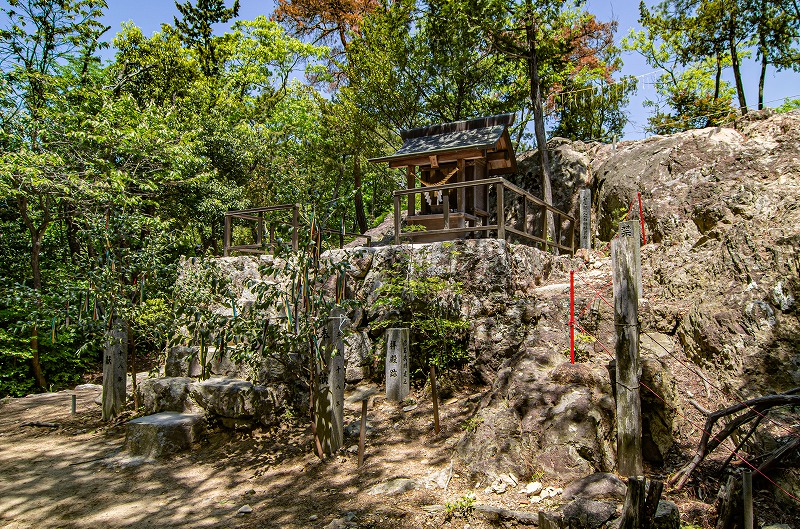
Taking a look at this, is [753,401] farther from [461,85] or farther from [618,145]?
[461,85]

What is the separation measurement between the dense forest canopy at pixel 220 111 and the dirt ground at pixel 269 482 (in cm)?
237

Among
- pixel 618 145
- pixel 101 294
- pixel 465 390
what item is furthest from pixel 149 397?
pixel 618 145

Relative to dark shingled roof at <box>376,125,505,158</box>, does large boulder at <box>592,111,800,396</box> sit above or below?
below

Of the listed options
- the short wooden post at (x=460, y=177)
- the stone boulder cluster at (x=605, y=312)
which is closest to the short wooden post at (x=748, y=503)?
the stone boulder cluster at (x=605, y=312)

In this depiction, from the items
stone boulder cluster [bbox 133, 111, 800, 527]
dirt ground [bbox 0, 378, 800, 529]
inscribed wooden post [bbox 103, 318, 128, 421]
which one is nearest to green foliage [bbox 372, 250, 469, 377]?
stone boulder cluster [bbox 133, 111, 800, 527]

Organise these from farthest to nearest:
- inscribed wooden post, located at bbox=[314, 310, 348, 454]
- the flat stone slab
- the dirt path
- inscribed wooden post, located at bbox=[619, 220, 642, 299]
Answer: the flat stone slab → inscribed wooden post, located at bbox=[314, 310, 348, 454] → inscribed wooden post, located at bbox=[619, 220, 642, 299] → the dirt path

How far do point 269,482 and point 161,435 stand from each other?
7.01ft

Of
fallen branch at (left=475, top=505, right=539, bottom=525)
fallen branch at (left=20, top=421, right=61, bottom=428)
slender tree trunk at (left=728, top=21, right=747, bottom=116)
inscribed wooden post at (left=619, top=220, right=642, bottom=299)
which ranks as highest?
slender tree trunk at (left=728, top=21, right=747, bottom=116)

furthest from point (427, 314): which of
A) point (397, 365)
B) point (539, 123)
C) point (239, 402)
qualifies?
point (539, 123)

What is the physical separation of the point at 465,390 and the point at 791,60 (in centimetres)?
1684

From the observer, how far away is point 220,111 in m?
19.5

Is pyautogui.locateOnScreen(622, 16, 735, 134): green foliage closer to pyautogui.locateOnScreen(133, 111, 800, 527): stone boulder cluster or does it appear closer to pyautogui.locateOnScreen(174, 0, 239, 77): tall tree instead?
pyautogui.locateOnScreen(133, 111, 800, 527): stone boulder cluster

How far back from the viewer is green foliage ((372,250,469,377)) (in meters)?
8.34

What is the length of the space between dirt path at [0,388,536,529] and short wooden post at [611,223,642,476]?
49.1 inches
